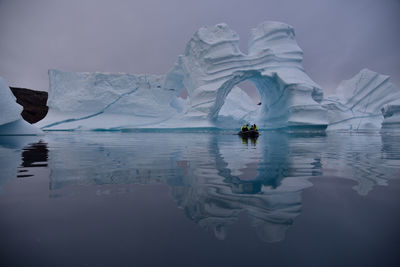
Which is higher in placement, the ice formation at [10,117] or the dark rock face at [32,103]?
the dark rock face at [32,103]

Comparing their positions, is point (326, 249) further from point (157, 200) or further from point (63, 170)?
point (63, 170)

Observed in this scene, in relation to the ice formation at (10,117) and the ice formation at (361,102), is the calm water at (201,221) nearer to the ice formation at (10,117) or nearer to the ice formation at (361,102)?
the ice formation at (10,117)

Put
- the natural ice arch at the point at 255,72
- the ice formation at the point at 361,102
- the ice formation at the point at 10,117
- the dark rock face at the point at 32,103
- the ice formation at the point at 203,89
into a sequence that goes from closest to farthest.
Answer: the ice formation at the point at 10,117 → the natural ice arch at the point at 255,72 → the ice formation at the point at 203,89 → the ice formation at the point at 361,102 → the dark rock face at the point at 32,103

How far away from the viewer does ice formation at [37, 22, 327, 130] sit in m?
18.9

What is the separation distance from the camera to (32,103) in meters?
55.6

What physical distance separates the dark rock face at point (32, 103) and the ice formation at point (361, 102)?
2111 inches

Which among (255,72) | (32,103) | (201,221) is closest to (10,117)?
(201,221)

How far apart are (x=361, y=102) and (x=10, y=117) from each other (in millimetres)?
31211

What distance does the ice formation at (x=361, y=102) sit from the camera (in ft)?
84.6

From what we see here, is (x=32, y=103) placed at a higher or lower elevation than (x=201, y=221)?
higher

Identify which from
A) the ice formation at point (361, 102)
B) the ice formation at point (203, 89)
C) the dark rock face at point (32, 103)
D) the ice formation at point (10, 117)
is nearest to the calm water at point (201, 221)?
the ice formation at point (10, 117)

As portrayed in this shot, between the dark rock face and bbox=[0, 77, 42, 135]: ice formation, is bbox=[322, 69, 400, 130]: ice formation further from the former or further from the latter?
the dark rock face

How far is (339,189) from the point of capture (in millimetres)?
1858

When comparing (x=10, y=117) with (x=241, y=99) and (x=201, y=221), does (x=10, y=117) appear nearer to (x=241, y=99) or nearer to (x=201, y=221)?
(x=201, y=221)
